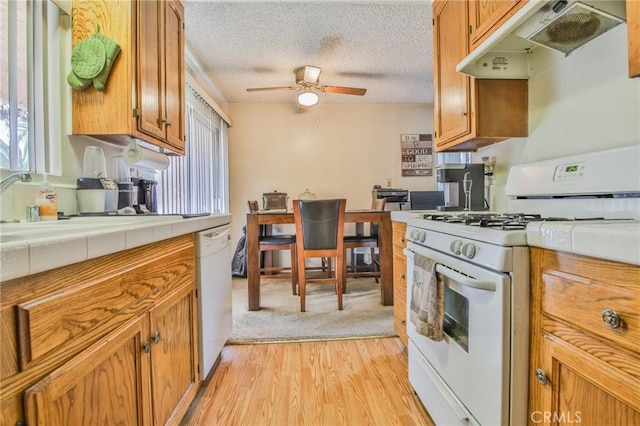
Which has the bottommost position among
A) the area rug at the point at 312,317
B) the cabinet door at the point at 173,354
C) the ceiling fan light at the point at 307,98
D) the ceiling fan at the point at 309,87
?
the area rug at the point at 312,317

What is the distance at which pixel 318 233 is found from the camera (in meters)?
2.65

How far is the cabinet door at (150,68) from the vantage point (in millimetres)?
1543

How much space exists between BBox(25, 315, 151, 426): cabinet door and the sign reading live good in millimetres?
4153

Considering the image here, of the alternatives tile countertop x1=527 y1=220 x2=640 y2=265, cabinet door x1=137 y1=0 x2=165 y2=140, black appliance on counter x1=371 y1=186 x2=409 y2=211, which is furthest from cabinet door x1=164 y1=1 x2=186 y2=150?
black appliance on counter x1=371 y1=186 x2=409 y2=211

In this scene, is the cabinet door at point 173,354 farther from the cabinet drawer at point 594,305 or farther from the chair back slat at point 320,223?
the chair back slat at point 320,223

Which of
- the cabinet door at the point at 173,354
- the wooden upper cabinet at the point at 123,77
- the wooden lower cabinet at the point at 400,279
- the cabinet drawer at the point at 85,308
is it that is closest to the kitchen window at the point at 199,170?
the wooden upper cabinet at the point at 123,77

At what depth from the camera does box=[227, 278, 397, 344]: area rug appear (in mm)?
2164

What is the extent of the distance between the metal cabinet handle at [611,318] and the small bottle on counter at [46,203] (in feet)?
5.65

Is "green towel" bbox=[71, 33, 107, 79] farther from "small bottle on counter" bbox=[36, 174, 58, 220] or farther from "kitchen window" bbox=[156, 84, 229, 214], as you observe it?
"kitchen window" bbox=[156, 84, 229, 214]

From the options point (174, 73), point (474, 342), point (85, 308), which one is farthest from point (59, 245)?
point (174, 73)

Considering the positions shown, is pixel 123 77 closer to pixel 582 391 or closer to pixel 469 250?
pixel 469 250

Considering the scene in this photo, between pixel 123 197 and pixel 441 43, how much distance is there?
2.12m

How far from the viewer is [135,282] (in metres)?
0.89

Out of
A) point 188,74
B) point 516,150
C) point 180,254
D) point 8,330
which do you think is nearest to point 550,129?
point 516,150
